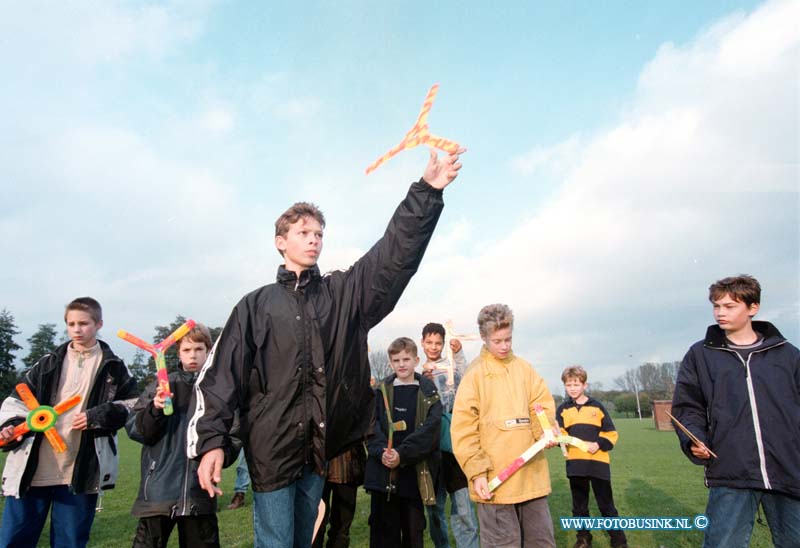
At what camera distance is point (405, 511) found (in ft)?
18.8

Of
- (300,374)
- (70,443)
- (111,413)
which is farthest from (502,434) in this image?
(70,443)

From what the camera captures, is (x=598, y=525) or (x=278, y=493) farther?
(x=598, y=525)

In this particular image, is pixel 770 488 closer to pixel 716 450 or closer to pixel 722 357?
pixel 716 450

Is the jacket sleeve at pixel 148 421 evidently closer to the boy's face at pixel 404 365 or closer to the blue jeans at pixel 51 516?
the blue jeans at pixel 51 516

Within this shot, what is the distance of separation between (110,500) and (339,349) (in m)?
9.97

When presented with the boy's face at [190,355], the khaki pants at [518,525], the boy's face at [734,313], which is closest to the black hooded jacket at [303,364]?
the khaki pants at [518,525]

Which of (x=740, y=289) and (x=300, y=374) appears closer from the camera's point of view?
(x=300, y=374)

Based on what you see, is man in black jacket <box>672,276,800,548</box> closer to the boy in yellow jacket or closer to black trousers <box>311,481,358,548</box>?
the boy in yellow jacket

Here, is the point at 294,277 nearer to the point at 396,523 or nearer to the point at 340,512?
the point at 340,512

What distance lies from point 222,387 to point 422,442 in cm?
318

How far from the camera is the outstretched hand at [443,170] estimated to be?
3.13 metres

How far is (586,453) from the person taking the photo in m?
7.27

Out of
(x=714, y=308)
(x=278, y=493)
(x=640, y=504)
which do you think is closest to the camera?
(x=278, y=493)

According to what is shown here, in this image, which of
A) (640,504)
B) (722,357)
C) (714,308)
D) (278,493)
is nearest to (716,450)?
Result: (722,357)
